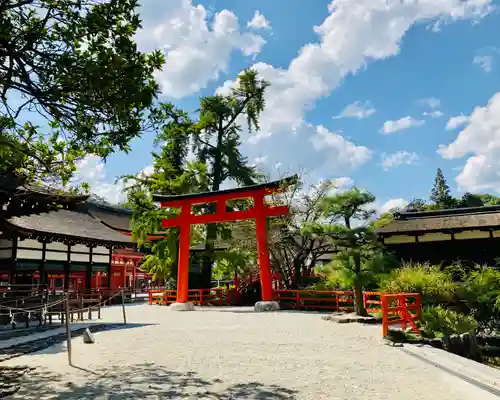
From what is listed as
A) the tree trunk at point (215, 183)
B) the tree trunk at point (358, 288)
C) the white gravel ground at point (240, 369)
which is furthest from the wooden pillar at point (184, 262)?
the tree trunk at point (358, 288)

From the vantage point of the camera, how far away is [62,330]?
11.4 m

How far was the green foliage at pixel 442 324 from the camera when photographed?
30.9 ft

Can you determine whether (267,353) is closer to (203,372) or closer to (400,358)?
(203,372)

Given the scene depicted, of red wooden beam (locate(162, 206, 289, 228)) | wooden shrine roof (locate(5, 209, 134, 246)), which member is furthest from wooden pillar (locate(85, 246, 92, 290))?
red wooden beam (locate(162, 206, 289, 228))

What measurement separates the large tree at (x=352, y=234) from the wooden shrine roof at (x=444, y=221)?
23.2 feet

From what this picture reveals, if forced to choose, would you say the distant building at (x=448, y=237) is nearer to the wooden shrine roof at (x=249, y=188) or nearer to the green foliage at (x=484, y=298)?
the wooden shrine roof at (x=249, y=188)

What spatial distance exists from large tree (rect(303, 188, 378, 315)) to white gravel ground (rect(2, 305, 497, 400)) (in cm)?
260

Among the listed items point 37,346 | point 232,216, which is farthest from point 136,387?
point 232,216

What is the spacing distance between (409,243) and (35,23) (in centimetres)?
1842

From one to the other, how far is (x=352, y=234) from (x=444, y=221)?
9.14 meters

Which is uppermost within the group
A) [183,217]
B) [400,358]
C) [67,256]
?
[183,217]

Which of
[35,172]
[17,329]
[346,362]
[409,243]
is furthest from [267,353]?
[409,243]

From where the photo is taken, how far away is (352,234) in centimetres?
1278

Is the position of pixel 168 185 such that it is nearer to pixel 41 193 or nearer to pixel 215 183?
pixel 215 183
